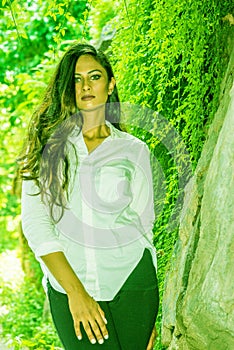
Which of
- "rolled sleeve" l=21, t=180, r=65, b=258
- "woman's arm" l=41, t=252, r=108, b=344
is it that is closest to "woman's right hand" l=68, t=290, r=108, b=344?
"woman's arm" l=41, t=252, r=108, b=344

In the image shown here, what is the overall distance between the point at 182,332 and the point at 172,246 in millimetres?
520

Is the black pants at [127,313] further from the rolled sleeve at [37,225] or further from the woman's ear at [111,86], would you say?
the woman's ear at [111,86]

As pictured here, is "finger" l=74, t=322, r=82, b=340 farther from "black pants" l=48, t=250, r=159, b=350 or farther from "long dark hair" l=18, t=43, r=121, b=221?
"long dark hair" l=18, t=43, r=121, b=221

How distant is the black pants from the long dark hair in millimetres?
259

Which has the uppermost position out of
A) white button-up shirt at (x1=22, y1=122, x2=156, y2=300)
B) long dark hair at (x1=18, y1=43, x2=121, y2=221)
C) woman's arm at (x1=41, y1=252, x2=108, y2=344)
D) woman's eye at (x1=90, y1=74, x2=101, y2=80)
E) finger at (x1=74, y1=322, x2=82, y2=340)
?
woman's eye at (x1=90, y1=74, x2=101, y2=80)

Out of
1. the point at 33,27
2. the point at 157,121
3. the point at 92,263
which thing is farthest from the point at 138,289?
the point at 33,27

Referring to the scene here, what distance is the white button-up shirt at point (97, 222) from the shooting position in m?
1.96

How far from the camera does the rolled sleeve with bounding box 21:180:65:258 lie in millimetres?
1921

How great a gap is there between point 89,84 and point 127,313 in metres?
0.66

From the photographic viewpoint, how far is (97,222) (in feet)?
6.51

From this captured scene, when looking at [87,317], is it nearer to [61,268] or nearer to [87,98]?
[61,268]

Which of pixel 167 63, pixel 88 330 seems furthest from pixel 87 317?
pixel 167 63

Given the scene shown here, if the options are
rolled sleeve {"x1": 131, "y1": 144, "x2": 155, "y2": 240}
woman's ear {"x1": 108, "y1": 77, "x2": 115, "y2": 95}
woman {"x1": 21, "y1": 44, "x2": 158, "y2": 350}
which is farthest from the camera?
woman's ear {"x1": 108, "y1": 77, "x2": 115, "y2": 95}

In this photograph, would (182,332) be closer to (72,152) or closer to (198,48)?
(72,152)
